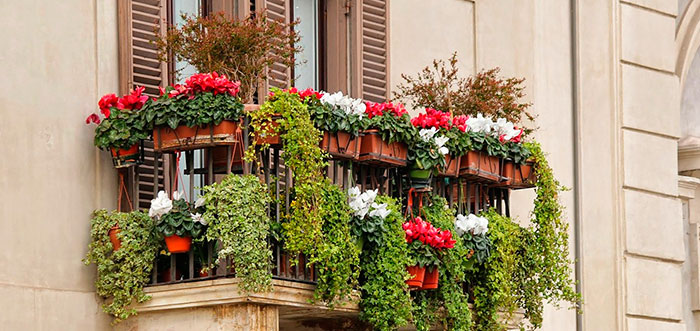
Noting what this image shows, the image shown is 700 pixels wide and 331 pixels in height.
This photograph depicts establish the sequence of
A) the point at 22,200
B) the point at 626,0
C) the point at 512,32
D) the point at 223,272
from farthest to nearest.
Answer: the point at 626,0 < the point at 512,32 < the point at 223,272 < the point at 22,200

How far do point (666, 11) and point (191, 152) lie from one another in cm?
728

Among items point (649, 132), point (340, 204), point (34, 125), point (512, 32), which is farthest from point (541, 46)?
point (34, 125)

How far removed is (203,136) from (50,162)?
1.06m

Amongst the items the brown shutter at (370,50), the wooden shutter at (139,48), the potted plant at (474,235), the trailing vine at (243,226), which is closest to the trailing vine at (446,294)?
the potted plant at (474,235)

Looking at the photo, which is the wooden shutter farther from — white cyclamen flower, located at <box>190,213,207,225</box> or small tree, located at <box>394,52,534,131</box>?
small tree, located at <box>394,52,534,131</box>

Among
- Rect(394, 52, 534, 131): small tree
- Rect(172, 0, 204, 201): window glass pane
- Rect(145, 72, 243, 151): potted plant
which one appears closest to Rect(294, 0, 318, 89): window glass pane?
Rect(394, 52, 534, 131): small tree

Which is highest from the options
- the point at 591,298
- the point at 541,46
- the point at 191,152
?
the point at 541,46

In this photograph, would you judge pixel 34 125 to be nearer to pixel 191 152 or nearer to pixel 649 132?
pixel 191 152

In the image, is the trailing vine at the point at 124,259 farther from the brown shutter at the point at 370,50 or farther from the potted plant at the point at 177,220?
the brown shutter at the point at 370,50

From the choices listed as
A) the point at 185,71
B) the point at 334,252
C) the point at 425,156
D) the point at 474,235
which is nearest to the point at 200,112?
the point at 334,252

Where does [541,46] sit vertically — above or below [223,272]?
above

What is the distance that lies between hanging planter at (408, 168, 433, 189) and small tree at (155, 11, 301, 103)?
1421mm

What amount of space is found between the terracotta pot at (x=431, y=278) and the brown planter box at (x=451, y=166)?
0.87 metres

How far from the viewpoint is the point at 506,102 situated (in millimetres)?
13102
